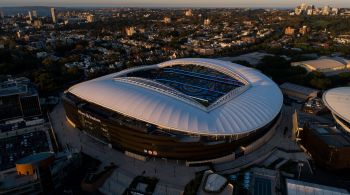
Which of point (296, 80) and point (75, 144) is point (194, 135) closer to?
point (75, 144)

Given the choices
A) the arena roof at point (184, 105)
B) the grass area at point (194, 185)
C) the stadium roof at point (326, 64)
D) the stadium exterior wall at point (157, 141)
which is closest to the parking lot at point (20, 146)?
the stadium exterior wall at point (157, 141)

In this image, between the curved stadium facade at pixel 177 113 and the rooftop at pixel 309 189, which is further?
the curved stadium facade at pixel 177 113

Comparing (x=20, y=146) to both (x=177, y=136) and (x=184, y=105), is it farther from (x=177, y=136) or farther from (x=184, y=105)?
(x=184, y=105)

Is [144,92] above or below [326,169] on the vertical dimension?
above

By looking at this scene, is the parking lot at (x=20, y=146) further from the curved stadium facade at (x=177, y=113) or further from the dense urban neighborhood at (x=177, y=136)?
the curved stadium facade at (x=177, y=113)

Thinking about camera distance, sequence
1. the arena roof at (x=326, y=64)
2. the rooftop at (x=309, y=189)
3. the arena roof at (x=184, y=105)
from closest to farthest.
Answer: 1. the rooftop at (x=309, y=189)
2. the arena roof at (x=184, y=105)
3. the arena roof at (x=326, y=64)

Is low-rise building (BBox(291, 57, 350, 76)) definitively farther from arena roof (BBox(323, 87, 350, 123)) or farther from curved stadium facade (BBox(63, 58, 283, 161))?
curved stadium facade (BBox(63, 58, 283, 161))

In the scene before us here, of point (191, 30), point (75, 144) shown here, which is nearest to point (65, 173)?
point (75, 144)
